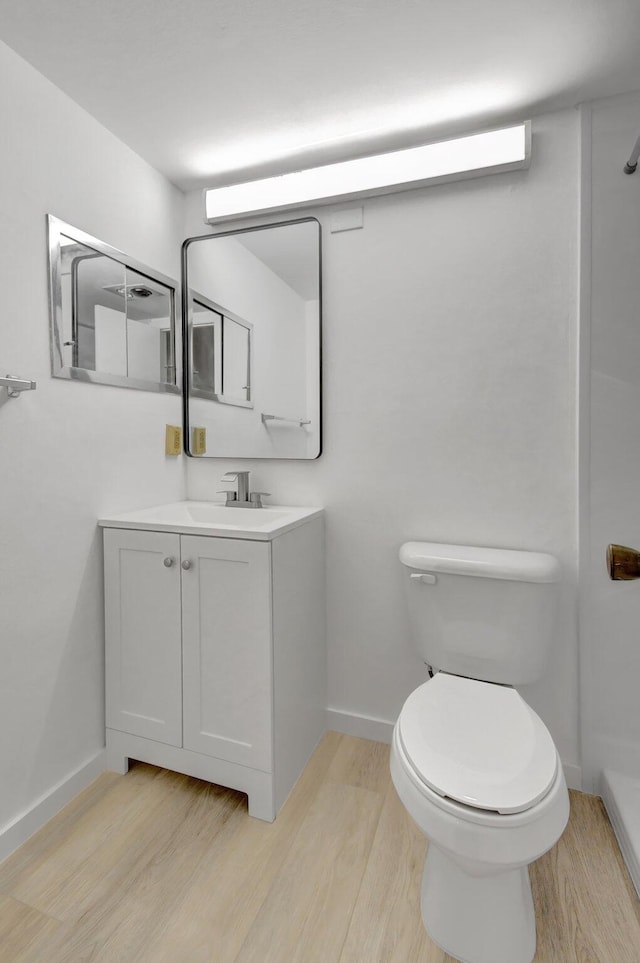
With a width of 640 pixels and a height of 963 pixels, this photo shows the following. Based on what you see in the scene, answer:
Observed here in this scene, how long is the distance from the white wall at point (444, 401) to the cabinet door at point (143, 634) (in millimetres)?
539

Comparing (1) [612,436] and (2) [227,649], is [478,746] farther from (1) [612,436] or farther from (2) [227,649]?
(1) [612,436]

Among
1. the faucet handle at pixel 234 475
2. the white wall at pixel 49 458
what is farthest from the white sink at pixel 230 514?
the white wall at pixel 49 458

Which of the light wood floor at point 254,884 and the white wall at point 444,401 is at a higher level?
the white wall at point 444,401

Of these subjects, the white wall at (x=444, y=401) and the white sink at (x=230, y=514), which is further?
the white sink at (x=230, y=514)

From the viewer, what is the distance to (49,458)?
140cm

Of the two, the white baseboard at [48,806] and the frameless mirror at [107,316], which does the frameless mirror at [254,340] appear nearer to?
the frameless mirror at [107,316]

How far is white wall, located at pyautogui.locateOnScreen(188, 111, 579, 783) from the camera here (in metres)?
1.52

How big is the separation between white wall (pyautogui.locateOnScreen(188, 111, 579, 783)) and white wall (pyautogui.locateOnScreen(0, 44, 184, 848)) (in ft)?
2.09

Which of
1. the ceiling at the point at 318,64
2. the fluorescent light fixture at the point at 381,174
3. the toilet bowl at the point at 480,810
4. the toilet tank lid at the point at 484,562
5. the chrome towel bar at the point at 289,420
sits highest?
the ceiling at the point at 318,64

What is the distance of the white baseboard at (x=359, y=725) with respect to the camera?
69.2 inches

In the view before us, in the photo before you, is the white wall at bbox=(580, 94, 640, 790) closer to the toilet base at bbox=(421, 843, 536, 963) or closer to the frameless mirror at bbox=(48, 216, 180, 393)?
the toilet base at bbox=(421, 843, 536, 963)

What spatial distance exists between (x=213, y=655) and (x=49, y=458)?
29.4 inches

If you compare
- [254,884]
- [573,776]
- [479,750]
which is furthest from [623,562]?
[254,884]

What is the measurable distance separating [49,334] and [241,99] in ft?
2.93
